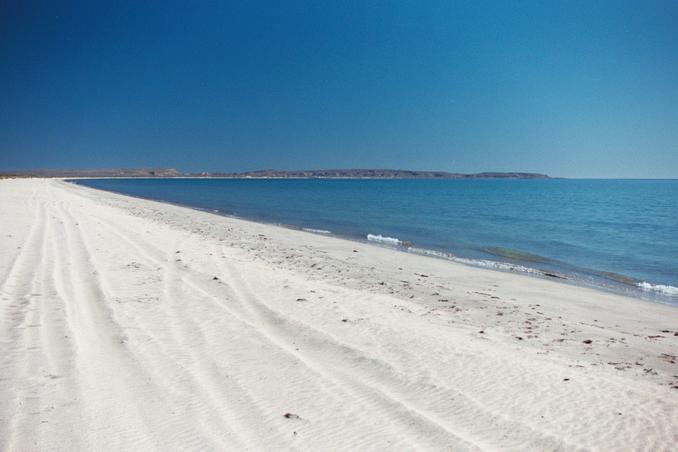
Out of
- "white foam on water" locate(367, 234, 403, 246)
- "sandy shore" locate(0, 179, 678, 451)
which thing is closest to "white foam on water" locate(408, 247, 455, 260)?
"white foam on water" locate(367, 234, 403, 246)

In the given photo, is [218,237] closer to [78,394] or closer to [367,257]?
[367,257]

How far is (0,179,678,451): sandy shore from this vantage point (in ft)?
11.9

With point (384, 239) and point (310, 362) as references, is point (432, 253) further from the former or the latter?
point (310, 362)

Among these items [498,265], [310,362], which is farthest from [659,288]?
[310,362]

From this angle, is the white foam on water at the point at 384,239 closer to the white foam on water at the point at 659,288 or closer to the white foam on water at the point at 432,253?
the white foam on water at the point at 432,253

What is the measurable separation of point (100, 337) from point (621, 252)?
64.5 ft

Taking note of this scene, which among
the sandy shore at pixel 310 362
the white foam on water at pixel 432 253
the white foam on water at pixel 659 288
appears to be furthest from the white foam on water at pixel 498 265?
the sandy shore at pixel 310 362

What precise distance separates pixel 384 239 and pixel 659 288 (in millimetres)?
10480

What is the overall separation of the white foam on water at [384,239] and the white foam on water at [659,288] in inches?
345

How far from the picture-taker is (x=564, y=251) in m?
18.7

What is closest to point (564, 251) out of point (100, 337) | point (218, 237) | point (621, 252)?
point (621, 252)

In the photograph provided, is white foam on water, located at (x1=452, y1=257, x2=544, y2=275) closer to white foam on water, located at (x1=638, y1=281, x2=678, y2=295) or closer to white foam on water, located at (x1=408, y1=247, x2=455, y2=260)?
white foam on water, located at (x1=408, y1=247, x2=455, y2=260)

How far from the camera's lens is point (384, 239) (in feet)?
66.1

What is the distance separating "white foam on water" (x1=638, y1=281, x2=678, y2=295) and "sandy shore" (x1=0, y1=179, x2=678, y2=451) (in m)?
2.25
